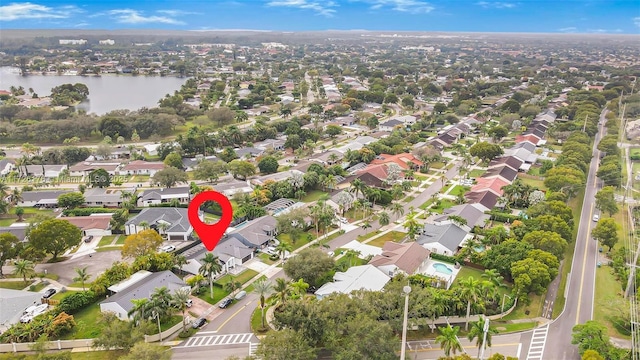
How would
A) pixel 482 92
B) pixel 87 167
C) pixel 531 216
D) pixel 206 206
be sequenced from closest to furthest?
pixel 531 216 → pixel 206 206 → pixel 87 167 → pixel 482 92

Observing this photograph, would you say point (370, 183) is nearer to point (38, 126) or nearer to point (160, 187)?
point (160, 187)

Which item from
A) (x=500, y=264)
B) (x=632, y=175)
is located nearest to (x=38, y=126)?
(x=500, y=264)

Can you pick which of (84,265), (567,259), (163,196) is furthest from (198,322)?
(567,259)

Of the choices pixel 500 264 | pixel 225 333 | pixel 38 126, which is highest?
pixel 38 126

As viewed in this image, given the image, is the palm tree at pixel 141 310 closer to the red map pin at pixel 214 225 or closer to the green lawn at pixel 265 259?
the red map pin at pixel 214 225

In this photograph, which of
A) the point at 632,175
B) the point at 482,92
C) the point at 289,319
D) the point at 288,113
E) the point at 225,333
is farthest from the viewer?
the point at 482,92

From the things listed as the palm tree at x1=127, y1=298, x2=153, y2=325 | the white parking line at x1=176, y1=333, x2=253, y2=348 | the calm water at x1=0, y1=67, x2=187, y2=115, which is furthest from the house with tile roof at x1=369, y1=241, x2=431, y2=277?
Answer: the calm water at x1=0, y1=67, x2=187, y2=115

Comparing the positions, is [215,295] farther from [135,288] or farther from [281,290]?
[281,290]

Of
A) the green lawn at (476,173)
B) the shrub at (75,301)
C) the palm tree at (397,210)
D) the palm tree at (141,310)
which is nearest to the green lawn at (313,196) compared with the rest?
the palm tree at (397,210)
